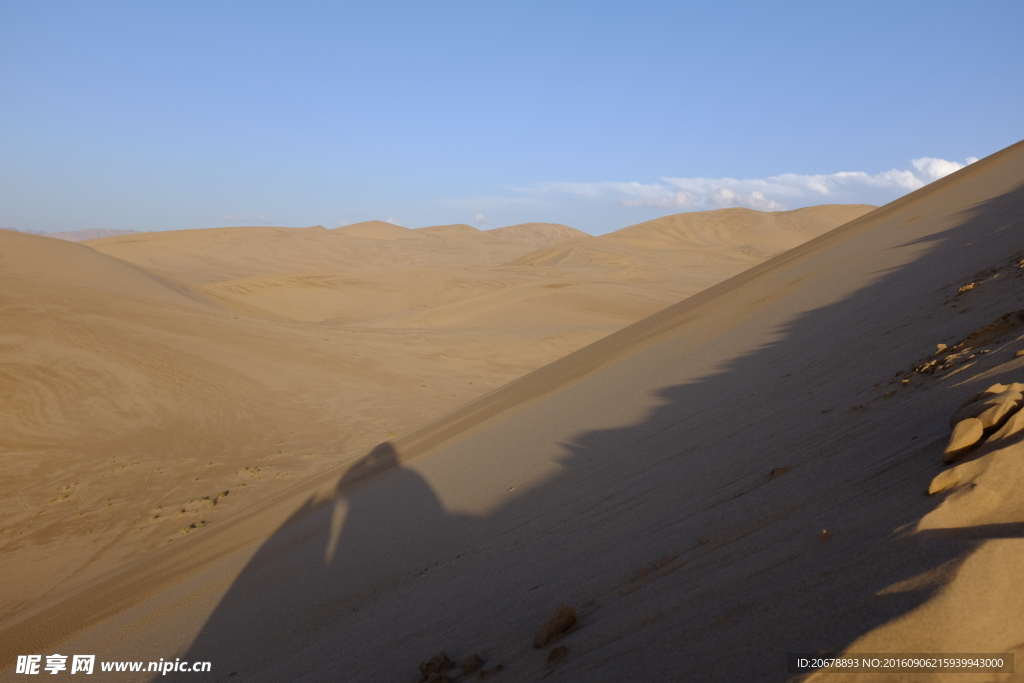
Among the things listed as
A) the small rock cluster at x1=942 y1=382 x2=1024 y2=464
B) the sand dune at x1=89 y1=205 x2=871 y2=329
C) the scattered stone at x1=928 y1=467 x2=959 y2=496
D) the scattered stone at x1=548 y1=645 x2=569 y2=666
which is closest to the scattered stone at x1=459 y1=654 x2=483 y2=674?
the scattered stone at x1=548 y1=645 x2=569 y2=666

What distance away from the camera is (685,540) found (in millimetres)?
2424

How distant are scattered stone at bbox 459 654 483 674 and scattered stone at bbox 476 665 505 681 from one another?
0.17ft

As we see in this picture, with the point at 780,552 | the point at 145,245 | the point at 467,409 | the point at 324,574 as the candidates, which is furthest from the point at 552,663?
the point at 145,245

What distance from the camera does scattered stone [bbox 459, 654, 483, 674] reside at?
222 cm

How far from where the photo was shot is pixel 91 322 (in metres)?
12.5

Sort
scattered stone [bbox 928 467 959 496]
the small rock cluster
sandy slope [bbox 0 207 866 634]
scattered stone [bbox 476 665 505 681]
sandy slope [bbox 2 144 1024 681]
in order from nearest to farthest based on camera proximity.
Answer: sandy slope [bbox 2 144 1024 681]
scattered stone [bbox 928 467 959 496]
the small rock cluster
scattered stone [bbox 476 665 505 681]
sandy slope [bbox 0 207 866 634]

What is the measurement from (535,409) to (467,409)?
237 cm

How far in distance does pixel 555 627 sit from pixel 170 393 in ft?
34.9

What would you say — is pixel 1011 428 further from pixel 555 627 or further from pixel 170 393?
pixel 170 393

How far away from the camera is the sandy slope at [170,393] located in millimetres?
7434

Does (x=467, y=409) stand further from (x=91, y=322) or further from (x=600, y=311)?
(x=600, y=311)

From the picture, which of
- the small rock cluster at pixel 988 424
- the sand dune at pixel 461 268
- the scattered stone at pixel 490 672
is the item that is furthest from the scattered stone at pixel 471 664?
the sand dune at pixel 461 268

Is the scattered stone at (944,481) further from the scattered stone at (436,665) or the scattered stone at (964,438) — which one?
the scattered stone at (436,665)

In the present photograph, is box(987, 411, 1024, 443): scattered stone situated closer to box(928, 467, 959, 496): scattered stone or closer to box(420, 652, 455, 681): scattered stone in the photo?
box(928, 467, 959, 496): scattered stone
